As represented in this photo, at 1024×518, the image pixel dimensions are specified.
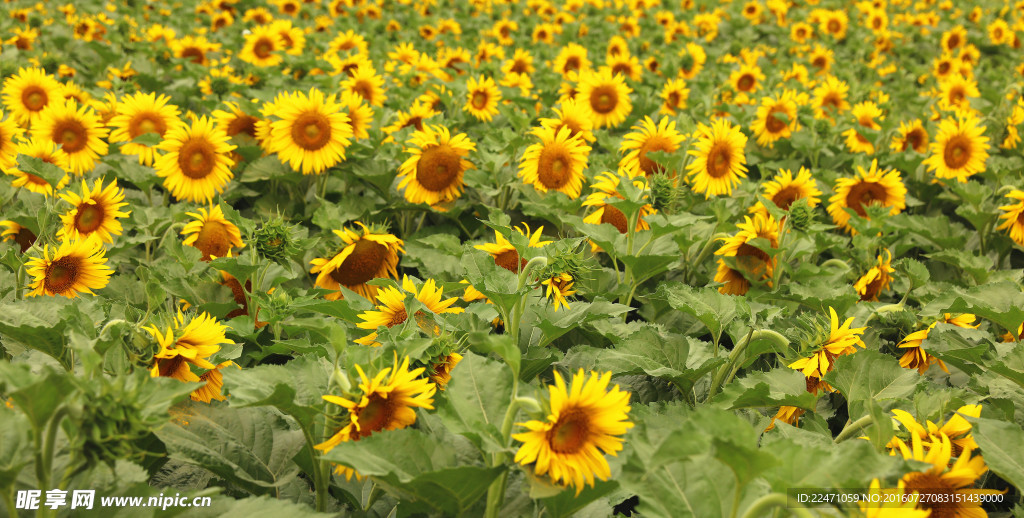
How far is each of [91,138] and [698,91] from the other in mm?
4074

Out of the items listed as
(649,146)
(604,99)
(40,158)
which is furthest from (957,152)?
(40,158)

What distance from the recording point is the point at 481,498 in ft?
5.03

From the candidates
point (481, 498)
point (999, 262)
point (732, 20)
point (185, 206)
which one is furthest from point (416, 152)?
point (732, 20)

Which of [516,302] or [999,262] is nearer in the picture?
[516,302]

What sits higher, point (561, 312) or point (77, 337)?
point (77, 337)

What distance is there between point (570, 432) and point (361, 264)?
1460 mm

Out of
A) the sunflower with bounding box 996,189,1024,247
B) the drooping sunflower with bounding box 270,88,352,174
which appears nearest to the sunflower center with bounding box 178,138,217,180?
the drooping sunflower with bounding box 270,88,352,174

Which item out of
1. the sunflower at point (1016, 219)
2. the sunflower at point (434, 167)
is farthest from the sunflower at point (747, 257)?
the sunflower at point (434, 167)

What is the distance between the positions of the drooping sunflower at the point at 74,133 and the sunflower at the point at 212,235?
101cm

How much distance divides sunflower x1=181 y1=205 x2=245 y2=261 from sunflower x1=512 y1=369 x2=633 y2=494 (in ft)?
5.90

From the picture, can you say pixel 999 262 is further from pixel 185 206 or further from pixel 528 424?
pixel 185 206

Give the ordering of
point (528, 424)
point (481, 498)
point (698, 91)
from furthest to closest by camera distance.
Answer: point (698, 91) < point (481, 498) < point (528, 424)

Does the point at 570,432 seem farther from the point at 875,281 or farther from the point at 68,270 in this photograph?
the point at 875,281

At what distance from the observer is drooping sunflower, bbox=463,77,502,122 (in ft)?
14.5
